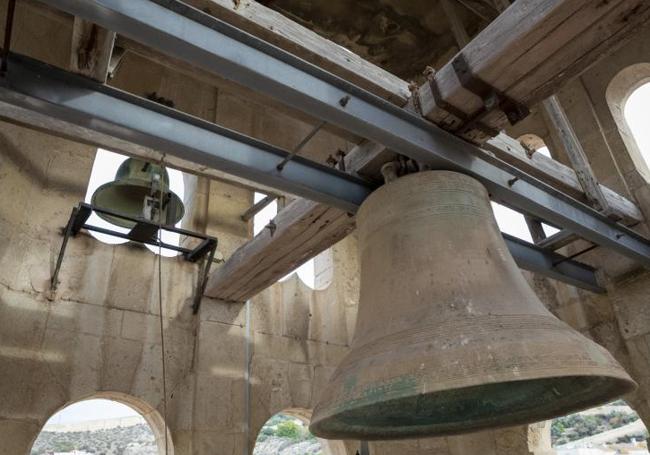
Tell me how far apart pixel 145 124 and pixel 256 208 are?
3.07 meters

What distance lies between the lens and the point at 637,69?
17.6 feet

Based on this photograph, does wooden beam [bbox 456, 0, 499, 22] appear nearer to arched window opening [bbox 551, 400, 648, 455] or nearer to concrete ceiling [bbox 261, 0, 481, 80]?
concrete ceiling [bbox 261, 0, 481, 80]

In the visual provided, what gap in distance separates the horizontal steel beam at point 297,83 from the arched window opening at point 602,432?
1251 centimetres

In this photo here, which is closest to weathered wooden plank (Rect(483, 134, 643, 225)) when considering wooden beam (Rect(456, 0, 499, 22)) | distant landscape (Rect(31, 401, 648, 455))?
wooden beam (Rect(456, 0, 499, 22))

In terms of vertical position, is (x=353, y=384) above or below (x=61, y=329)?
below

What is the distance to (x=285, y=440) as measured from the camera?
17.5m

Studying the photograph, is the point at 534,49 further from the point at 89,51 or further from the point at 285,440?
the point at 285,440

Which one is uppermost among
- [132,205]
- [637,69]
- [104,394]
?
[637,69]

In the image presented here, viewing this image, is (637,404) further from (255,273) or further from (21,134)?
(21,134)

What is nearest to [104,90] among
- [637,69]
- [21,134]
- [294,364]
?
[21,134]

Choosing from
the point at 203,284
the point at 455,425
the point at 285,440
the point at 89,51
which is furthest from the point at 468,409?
the point at 285,440

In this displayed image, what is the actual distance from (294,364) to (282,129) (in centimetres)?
298

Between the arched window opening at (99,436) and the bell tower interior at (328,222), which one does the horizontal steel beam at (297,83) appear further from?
the arched window opening at (99,436)

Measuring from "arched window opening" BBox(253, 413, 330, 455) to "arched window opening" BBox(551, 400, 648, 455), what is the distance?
6.95m
